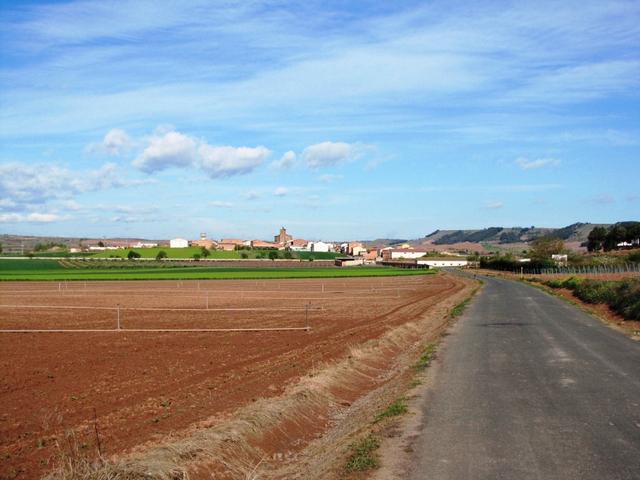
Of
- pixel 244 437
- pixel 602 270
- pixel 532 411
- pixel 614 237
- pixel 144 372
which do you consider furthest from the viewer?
pixel 614 237

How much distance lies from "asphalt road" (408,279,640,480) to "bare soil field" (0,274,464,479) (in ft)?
9.42

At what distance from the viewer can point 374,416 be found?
12.8 meters

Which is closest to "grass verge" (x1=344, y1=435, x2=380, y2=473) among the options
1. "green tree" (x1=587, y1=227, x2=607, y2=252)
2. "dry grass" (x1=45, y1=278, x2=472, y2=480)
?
"dry grass" (x1=45, y1=278, x2=472, y2=480)

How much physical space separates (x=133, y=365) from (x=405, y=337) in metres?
11.9

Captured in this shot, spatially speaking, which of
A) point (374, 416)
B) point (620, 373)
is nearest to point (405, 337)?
point (620, 373)

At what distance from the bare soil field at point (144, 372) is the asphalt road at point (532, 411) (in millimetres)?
2872

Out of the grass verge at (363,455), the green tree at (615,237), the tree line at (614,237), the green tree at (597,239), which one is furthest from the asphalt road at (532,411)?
the green tree at (597,239)

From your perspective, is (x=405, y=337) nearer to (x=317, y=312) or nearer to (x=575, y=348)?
(x=575, y=348)

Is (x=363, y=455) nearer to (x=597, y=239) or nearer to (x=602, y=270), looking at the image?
(x=602, y=270)

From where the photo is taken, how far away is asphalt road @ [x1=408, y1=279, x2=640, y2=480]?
29.1 ft

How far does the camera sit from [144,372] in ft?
58.7

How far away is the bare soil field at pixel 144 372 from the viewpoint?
11.1m

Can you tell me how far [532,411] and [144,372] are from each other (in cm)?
1029

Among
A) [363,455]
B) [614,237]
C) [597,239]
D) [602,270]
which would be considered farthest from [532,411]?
[597,239]
